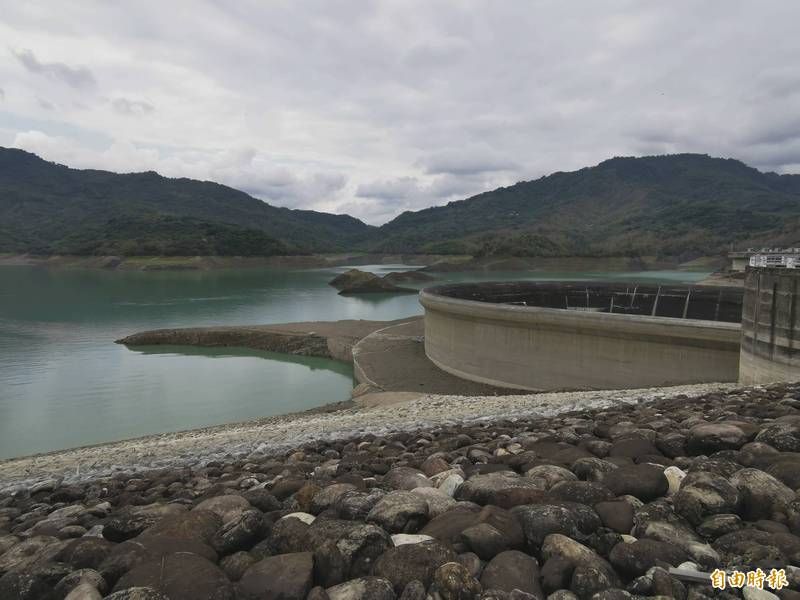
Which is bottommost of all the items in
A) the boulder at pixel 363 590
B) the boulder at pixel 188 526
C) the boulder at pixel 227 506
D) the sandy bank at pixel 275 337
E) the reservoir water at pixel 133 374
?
the reservoir water at pixel 133 374

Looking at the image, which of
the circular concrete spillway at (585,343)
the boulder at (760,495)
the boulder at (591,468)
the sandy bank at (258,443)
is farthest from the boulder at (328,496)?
the circular concrete spillway at (585,343)

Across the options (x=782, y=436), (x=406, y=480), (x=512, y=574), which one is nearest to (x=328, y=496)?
(x=406, y=480)

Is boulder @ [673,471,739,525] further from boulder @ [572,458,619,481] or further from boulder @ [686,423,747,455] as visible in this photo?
boulder @ [686,423,747,455]

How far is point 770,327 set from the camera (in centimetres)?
1127

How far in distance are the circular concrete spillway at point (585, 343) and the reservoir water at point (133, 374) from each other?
565cm

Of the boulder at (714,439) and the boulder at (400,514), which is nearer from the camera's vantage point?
the boulder at (400,514)

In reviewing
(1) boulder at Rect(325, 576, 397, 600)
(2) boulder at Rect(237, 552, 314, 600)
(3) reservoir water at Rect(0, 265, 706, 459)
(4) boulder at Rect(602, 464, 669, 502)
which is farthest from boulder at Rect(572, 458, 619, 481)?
(3) reservoir water at Rect(0, 265, 706, 459)

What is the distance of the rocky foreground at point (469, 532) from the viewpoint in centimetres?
249

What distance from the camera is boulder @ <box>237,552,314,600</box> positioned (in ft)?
8.25

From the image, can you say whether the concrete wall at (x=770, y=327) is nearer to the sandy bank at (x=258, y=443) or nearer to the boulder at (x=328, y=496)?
the sandy bank at (x=258, y=443)

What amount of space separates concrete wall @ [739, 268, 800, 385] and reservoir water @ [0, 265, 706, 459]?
47.5ft

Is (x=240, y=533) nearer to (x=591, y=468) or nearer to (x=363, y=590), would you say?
(x=363, y=590)

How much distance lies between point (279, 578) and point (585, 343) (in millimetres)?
15997

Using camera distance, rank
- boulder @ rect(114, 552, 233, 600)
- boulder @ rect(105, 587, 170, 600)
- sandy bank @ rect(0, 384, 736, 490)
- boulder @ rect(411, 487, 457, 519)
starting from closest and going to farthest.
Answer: boulder @ rect(105, 587, 170, 600) < boulder @ rect(114, 552, 233, 600) < boulder @ rect(411, 487, 457, 519) < sandy bank @ rect(0, 384, 736, 490)
